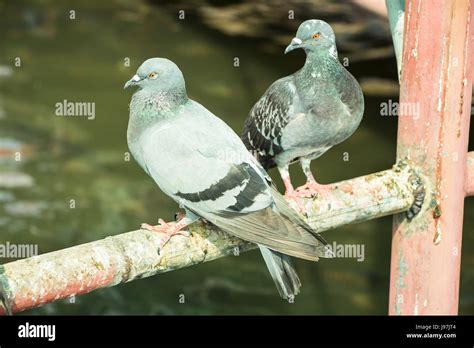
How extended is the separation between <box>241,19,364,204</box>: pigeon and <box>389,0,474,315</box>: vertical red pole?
0.29 m

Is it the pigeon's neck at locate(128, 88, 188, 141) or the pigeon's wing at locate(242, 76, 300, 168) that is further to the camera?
the pigeon's wing at locate(242, 76, 300, 168)

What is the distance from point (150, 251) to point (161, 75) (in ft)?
2.60

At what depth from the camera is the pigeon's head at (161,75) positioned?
3.88m

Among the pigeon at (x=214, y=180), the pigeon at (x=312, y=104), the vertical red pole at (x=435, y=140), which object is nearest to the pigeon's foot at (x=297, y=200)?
the pigeon at (x=312, y=104)

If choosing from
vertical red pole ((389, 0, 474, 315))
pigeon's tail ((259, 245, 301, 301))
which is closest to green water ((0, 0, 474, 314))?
vertical red pole ((389, 0, 474, 315))

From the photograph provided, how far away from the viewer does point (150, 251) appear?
11.9 ft

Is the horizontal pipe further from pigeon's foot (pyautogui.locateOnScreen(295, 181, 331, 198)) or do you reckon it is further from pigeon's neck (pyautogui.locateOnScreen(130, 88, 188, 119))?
pigeon's neck (pyautogui.locateOnScreen(130, 88, 188, 119))

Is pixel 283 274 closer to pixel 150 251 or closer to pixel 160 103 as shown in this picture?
pixel 150 251

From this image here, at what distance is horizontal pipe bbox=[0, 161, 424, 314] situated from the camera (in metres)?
3.29

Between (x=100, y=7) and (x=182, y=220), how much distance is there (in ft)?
28.3

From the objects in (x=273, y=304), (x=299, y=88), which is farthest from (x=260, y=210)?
(x=273, y=304)

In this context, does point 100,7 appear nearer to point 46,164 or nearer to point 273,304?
point 46,164

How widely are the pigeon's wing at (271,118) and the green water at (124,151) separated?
106 inches

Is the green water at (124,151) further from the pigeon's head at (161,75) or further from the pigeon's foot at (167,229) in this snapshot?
the pigeon's head at (161,75)
